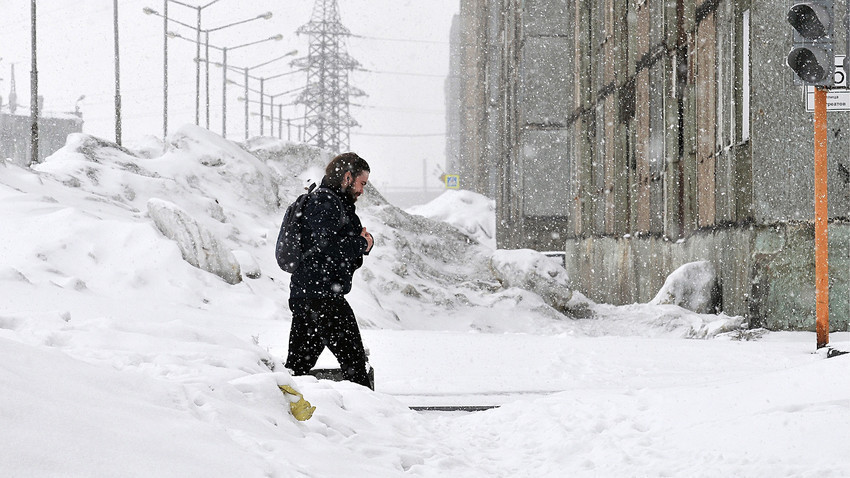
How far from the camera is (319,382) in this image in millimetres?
4879

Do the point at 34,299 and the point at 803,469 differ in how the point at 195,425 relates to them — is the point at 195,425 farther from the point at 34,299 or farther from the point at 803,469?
the point at 34,299

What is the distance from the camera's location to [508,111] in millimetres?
33625

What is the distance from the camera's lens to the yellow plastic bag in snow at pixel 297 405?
12.8 feet

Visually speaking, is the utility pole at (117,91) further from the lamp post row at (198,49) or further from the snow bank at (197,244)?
the snow bank at (197,244)

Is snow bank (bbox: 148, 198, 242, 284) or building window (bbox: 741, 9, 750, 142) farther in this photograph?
snow bank (bbox: 148, 198, 242, 284)

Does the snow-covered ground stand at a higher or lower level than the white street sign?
lower

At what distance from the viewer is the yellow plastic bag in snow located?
3.92 metres

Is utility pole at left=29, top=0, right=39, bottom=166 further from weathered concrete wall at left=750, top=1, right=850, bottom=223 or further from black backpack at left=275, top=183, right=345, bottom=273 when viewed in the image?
black backpack at left=275, top=183, right=345, bottom=273

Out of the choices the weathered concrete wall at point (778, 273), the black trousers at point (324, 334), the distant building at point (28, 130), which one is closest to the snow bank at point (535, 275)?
the weathered concrete wall at point (778, 273)

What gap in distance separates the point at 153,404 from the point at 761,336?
7.92 metres

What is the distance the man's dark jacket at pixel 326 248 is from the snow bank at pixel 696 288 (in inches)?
317

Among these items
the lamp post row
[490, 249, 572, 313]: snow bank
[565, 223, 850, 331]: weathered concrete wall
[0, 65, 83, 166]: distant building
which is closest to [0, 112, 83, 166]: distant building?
[0, 65, 83, 166]: distant building

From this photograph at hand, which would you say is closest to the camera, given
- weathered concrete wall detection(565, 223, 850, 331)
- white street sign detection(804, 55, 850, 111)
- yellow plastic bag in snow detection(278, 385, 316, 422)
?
yellow plastic bag in snow detection(278, 385, 316, 422)

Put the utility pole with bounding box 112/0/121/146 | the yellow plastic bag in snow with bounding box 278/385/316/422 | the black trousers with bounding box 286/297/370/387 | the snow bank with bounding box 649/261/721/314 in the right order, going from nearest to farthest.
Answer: the yellow plastic bag in snow with bounding box 278/385/316/422, the black trousers with bounding box 286/297/370/387, the snow bank with bounding box 649/261/721/314, the utility pole with bounding box 112/0/121/146
